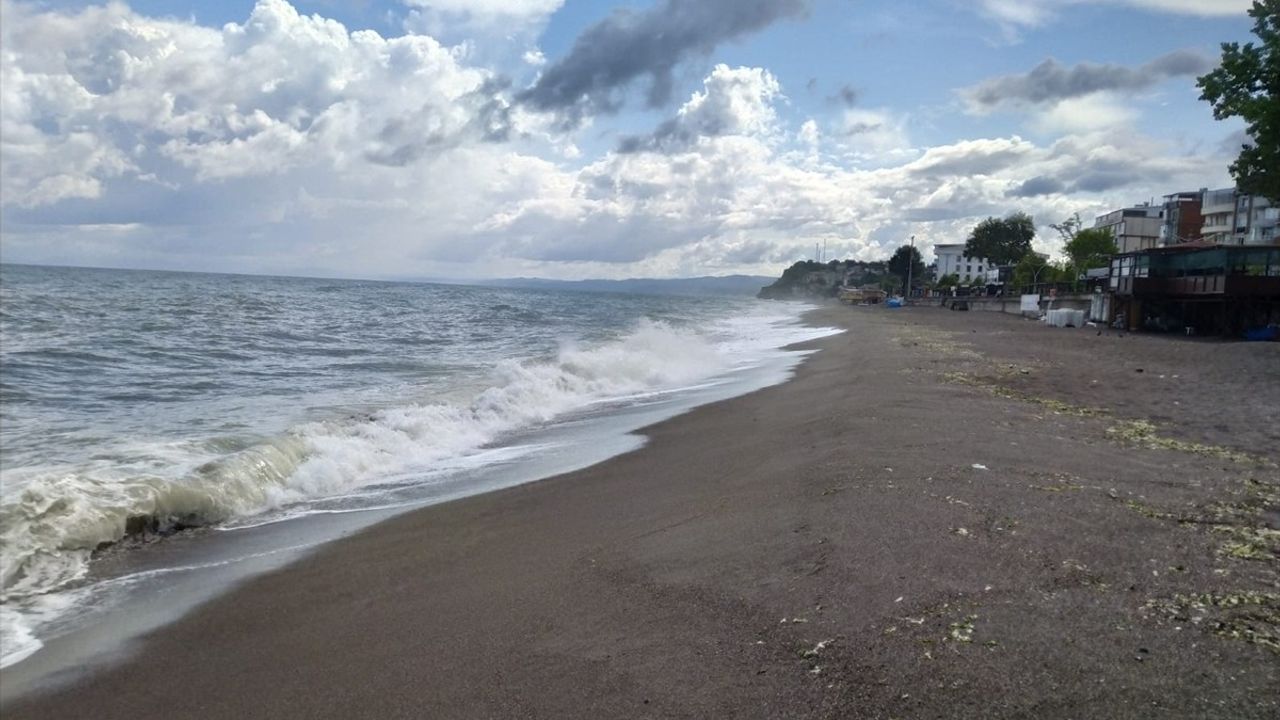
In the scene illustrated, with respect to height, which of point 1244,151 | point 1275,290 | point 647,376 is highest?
point 1244,151

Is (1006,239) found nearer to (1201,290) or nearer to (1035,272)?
(1035,272)

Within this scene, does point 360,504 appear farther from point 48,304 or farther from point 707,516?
point 48,304

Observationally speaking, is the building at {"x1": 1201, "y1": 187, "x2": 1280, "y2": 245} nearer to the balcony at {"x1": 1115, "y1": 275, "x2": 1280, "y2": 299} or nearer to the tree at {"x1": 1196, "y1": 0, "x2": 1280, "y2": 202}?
the balcony at {"x1": 1115, "y1": 275, "x2": 1280, "y2": 299}

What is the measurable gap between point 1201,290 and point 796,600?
134 ft

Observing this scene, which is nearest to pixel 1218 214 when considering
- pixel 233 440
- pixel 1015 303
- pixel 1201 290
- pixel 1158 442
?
pixel 1015 303

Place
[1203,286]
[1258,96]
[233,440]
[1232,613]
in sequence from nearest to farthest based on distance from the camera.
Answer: [1232,613], [233,440], [1258,96], [1203,286]

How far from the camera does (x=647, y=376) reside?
2338 centimetres

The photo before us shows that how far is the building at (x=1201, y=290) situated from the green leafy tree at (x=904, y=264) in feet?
434

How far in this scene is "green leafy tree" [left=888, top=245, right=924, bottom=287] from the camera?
17588 centimetres

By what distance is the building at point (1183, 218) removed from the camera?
102m

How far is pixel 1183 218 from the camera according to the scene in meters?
104

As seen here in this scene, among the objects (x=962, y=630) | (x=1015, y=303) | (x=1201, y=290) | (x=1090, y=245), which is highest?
(x=1090, y=245)

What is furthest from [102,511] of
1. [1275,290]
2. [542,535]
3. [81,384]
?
[1275,290]

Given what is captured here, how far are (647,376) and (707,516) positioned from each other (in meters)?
15.9
